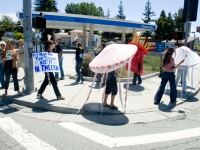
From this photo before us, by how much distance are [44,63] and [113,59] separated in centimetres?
249

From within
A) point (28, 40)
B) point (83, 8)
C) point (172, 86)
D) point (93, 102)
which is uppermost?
point (83, 8)

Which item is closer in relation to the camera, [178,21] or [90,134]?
[90,134]

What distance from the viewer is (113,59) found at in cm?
507

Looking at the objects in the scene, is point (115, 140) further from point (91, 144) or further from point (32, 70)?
point (32, 70)

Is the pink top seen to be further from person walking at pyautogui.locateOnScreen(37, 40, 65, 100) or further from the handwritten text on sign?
the handwritten text on sign

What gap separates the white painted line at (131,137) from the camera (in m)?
4.05

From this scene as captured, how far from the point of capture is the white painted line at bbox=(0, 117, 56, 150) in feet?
12.5

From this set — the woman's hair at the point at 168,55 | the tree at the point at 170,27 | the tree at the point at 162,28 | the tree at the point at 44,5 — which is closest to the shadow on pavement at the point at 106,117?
the woman's hair at the point at 168,55

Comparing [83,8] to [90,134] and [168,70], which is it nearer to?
[168,70]

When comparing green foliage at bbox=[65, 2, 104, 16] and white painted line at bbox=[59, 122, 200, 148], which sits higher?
green foliage at bbox=[65, 2, 104, 16]

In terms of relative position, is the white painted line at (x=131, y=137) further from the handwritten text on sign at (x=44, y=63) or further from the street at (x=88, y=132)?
the handwritten text on sign at (x=44, y=63)

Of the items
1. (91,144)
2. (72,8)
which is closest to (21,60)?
(91,144)

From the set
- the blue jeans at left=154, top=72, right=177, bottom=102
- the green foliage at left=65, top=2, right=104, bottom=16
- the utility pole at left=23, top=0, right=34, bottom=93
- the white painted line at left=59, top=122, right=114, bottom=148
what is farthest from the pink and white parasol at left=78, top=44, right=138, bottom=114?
the green foliage at left=65, top=2, right=104, bottom=16

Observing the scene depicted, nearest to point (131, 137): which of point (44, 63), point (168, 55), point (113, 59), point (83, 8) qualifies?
point (113, 59)
